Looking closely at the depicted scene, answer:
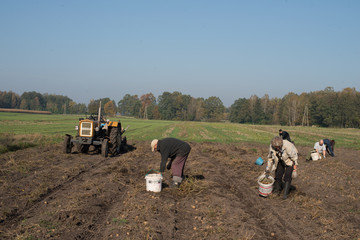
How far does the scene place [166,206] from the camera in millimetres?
6465

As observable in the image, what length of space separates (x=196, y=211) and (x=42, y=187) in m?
4.31

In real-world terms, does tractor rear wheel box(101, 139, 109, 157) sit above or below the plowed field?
above

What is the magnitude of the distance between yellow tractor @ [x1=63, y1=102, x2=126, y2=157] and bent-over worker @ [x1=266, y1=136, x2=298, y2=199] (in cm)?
824

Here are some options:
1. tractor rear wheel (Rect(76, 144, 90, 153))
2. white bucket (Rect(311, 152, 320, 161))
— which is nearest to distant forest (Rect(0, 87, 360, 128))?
tractor rear wheel (Rect(76, 144, 90, 153))

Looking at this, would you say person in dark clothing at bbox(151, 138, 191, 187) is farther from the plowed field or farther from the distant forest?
the distant forest

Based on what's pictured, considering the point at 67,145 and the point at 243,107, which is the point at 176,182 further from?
the point at 243,107

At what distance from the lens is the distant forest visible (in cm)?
7975

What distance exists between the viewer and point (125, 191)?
25.5ft

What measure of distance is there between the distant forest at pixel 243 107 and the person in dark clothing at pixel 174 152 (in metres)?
64.3

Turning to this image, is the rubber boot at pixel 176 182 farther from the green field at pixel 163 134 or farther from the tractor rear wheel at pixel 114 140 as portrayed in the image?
the green field at pixel 163 134

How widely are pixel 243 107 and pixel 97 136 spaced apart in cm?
9787

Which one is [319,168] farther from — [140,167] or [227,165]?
[140,167]

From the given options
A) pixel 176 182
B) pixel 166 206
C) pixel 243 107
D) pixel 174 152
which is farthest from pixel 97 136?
pixel 243 107

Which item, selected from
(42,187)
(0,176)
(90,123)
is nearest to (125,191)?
(42,187)
